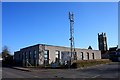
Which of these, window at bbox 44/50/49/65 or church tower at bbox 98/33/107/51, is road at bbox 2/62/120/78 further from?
church tower at bbox 98/33/107/51

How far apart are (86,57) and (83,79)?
121 feet

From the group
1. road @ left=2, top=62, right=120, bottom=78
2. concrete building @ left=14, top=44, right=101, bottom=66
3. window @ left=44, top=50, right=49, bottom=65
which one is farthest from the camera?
window @ left=44, top=50, right=49, bottom=65

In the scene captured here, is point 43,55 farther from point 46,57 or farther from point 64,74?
point 64,74

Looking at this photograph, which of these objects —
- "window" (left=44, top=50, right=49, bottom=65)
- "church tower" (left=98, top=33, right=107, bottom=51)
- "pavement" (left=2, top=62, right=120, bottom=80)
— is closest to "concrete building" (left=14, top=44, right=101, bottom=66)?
"window" (left=44, top=50, right=49, bottom=65)

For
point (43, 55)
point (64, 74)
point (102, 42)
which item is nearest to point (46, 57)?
point (43, 55)

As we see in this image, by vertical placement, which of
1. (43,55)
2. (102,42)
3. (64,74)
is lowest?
(64,74)

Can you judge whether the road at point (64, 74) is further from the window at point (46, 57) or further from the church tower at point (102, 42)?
the church tower at point (102, 42)

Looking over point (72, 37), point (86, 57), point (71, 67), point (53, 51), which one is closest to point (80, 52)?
point (86, 57)

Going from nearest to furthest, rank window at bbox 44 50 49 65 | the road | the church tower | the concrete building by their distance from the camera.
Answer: the road → the concrete building → window at bbox 44 50 49 65 → the church tower

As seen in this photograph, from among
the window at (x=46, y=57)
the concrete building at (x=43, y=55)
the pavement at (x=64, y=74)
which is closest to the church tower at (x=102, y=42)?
the concrete building at (x=43, y=55)

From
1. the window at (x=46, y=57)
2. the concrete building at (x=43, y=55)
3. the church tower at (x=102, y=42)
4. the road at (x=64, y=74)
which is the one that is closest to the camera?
the road at (x=64, y=74)

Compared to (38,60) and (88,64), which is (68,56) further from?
(38,60)

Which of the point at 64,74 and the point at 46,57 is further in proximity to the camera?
the point at 46,57

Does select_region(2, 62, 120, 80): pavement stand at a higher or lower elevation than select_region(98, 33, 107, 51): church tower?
lower
